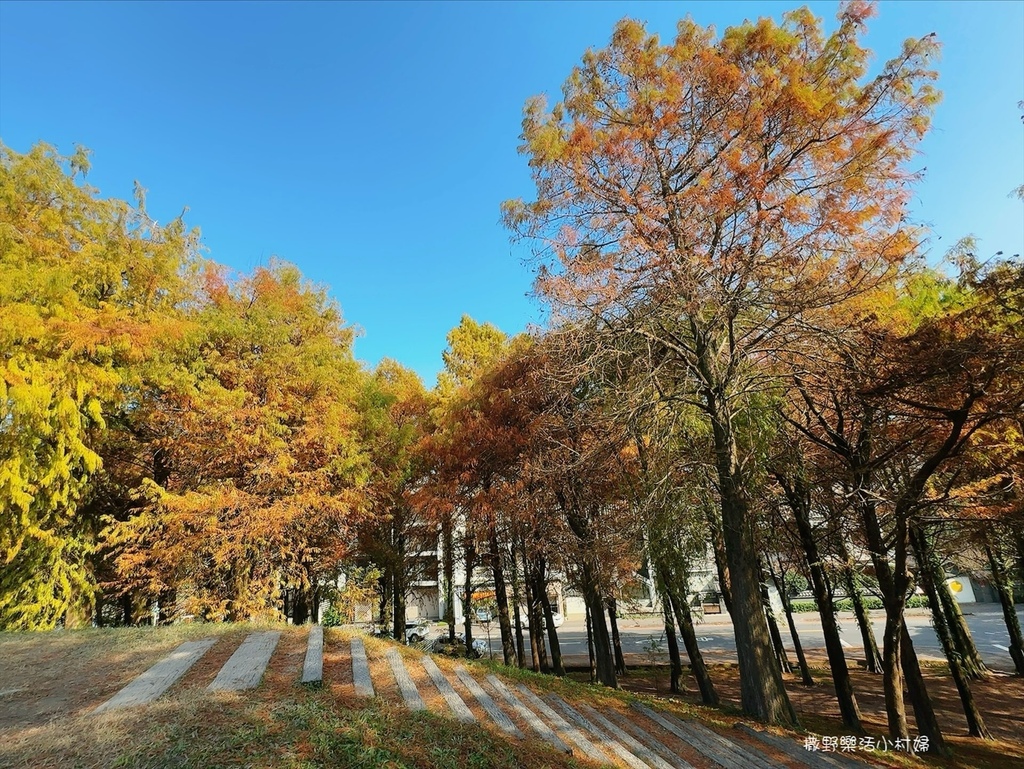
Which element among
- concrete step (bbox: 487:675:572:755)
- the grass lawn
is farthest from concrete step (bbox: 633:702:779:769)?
concrete step (bbox: 487:675:572:755)

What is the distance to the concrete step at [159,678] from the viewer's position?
13.8ft

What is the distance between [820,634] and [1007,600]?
15349 mm

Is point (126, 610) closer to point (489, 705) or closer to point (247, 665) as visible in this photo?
point (247, 665)

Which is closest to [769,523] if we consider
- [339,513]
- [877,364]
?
[877,364]

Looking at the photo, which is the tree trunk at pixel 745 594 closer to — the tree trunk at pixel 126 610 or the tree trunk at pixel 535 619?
the tree trunk at pixel 535 619

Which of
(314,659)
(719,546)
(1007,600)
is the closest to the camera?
(314,659)

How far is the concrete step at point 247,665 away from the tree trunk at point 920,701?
9.06 m

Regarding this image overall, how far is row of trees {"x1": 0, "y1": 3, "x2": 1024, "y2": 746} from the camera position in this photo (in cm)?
750

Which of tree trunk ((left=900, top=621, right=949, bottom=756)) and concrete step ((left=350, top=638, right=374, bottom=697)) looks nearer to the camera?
concrete step ((left=350, top=638, right=374, bottom=697))

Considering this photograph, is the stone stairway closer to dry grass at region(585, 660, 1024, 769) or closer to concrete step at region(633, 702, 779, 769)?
concrete step at region(633, 702, 779, 769)

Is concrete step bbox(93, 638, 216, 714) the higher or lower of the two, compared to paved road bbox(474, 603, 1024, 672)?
higher

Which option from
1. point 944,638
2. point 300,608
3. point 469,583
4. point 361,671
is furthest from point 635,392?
point 300,608

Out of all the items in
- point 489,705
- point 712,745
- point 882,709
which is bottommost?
point 882,709

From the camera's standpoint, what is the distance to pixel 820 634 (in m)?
26.5
